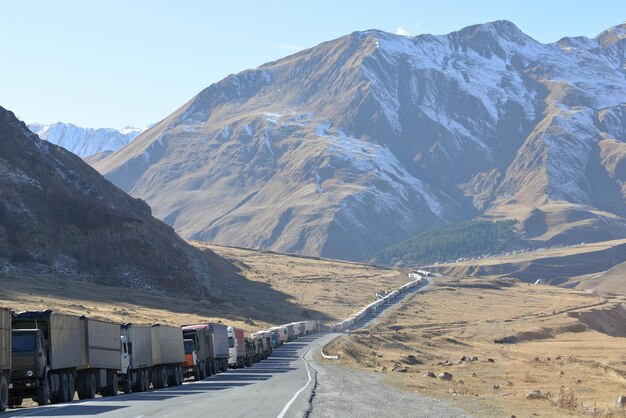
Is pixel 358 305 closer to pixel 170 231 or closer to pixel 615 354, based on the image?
pixel 170 231

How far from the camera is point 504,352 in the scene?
11112cm

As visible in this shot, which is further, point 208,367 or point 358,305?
point 358,305

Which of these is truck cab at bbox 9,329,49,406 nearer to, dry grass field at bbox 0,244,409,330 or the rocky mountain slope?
dry grass field at bbox 0,244,409,330

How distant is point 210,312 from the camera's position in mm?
126875

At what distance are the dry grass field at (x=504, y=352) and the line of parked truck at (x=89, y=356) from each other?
12.4 metres

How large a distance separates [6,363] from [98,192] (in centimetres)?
12307

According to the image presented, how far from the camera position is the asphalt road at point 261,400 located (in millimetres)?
34500

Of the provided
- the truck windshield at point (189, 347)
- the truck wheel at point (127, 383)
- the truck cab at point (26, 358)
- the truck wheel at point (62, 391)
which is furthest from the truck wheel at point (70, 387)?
the truck windshield at point (189, 347)

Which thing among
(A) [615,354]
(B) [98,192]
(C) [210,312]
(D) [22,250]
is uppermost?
(B) [98,192]

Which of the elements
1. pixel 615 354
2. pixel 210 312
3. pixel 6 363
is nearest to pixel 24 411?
pixel 6 363

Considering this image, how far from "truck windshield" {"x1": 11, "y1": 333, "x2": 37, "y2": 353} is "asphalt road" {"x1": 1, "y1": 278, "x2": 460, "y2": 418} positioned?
7.67 feet

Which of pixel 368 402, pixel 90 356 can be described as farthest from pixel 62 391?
pixel 368 402

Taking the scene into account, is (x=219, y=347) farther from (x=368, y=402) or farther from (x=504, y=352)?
(x=504, y=352)

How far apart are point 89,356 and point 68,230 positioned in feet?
318
